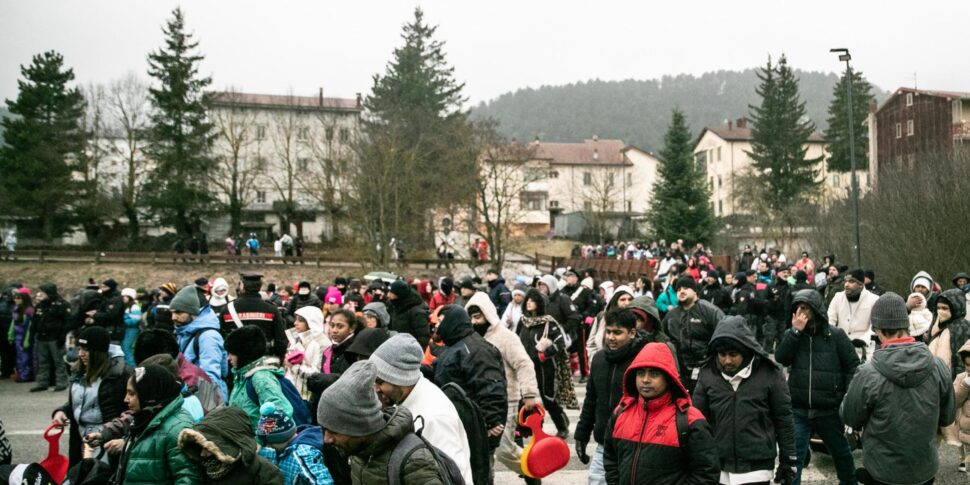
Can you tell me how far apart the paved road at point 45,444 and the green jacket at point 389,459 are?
4.36 metres

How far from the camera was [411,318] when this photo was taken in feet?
30.7

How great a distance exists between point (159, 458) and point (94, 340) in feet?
7.46

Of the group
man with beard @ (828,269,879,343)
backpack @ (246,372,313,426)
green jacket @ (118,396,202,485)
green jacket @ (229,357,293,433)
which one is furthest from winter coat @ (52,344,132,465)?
man with beard @ (828,269,879,343)

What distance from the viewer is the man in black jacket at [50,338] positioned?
14.0 metres

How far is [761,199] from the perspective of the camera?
5881 cm

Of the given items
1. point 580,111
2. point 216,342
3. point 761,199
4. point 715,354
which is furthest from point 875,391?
point 580,111

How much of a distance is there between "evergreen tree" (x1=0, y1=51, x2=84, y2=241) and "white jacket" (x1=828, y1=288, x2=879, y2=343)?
51606mm

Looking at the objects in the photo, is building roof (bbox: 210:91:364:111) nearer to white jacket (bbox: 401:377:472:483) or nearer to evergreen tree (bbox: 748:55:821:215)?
evergreen tree (bbox: 748:55:821:215)

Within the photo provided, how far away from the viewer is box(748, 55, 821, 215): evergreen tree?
6269 centimetres

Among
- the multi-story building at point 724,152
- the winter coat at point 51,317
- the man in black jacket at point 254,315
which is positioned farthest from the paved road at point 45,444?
the multi-story building at point 724,152

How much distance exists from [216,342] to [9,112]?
55.2 metres

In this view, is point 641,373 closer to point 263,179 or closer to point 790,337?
point 790,337

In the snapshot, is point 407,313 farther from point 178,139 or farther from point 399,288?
point 178,139

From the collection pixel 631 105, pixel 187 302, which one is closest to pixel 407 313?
pixel 187 302
